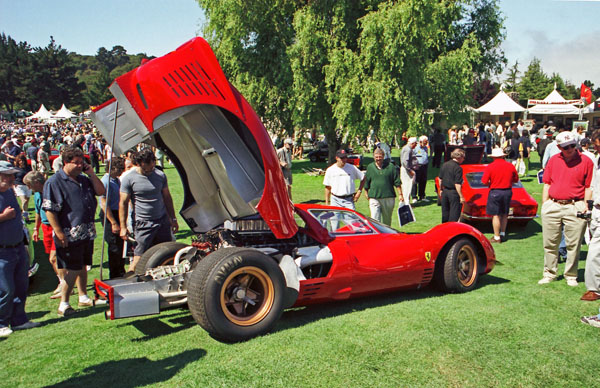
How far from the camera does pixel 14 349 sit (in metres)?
4.69

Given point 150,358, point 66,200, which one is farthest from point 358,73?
point 150,358

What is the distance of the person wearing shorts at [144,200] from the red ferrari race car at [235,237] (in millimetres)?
490

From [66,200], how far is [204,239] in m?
1.68

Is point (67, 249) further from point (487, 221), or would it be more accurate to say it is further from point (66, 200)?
point (487, 221)

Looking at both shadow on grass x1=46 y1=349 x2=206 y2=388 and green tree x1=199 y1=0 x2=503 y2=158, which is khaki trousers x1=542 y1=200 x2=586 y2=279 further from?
green tree x1=199 y1=0 x2=503 y2=158

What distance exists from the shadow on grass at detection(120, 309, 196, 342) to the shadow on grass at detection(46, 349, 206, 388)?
2.03 feet

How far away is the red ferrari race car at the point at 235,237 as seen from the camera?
13.9 feet

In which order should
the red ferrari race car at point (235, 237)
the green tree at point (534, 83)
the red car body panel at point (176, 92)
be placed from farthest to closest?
the green tree at point (534, 83) → the red ferrari race car at point (235, 237) → the red car body panel at point (176, 92)

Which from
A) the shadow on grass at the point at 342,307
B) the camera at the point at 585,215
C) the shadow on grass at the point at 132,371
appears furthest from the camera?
the camera at the point at 585,215

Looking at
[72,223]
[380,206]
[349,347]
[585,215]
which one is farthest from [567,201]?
[72,223]

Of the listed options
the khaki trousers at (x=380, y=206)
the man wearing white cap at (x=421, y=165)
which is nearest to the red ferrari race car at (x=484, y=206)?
the khaki trousers at (x=380, y=206)

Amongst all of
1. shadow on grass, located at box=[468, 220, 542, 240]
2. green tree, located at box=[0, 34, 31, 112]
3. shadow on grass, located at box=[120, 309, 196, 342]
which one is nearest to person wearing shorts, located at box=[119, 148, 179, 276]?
shadow on grass, located at box=[120, 309, 196, 342]

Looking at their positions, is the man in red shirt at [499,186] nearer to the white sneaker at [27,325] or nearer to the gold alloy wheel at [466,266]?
the gold alloy wheel at [466,266]

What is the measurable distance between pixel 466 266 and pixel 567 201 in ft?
5.26
